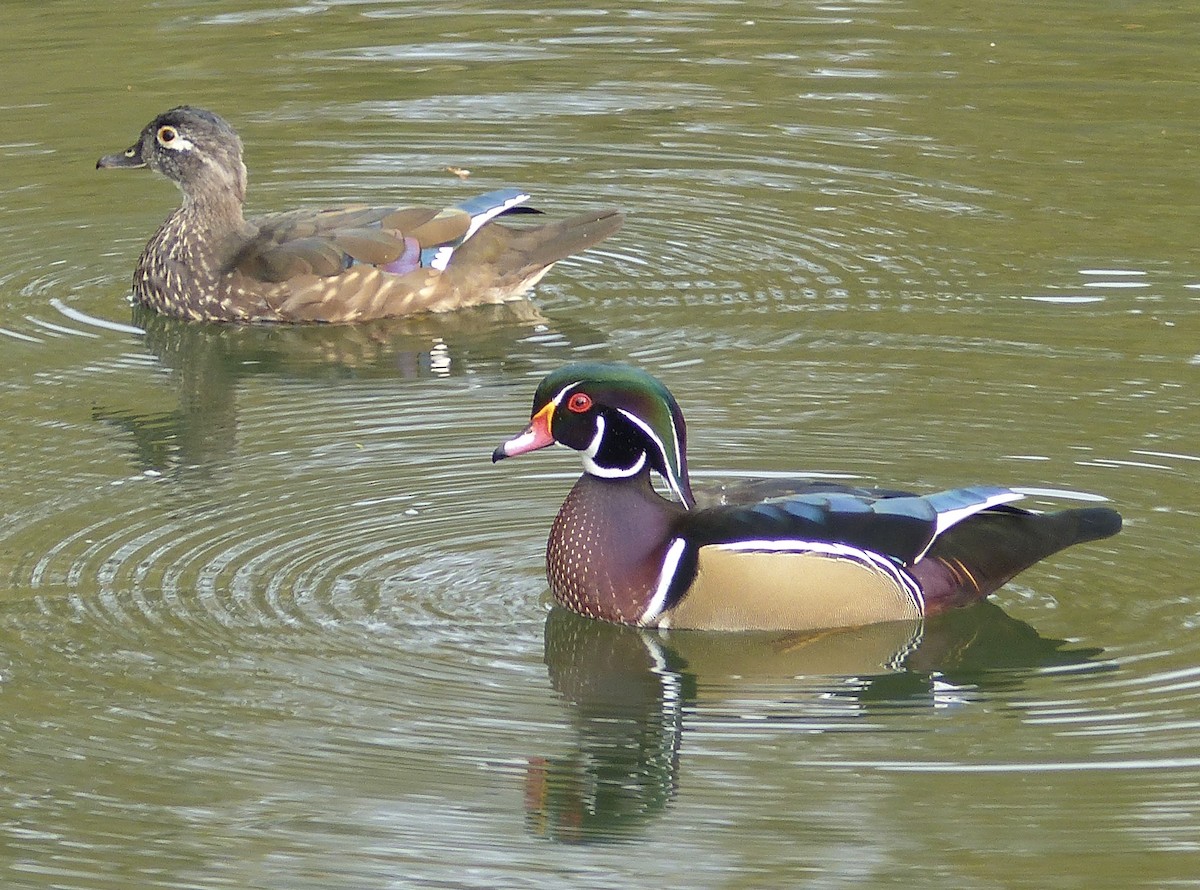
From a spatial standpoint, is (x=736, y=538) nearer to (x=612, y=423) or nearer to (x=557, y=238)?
(x=612, y=423)

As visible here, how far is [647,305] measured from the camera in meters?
11.6

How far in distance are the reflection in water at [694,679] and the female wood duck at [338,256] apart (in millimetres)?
4070

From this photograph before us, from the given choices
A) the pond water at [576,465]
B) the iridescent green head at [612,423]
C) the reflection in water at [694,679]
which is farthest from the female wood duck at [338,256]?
the reflection in water at [694,679]

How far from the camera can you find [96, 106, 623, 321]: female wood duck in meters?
11.7

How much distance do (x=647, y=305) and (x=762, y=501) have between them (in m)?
3.85

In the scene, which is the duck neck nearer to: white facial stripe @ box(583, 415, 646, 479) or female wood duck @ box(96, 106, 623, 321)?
white facial stripe @ box(583, 415, 646, 479)

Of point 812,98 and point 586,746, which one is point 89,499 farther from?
point 812,98

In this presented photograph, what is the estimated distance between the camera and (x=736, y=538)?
25.3 feet

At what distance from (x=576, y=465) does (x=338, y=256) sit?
9.53 feet

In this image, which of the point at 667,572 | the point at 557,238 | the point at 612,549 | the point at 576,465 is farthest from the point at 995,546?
the point at 557,238

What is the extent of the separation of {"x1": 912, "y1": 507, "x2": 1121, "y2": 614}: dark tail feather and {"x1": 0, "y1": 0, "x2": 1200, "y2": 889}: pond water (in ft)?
0.53

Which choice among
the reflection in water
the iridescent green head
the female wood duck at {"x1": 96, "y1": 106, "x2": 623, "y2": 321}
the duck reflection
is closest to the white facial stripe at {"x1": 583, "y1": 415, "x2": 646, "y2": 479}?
the iridescent green head

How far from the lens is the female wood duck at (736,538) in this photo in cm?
772

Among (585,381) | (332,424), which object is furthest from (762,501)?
(332,424)
